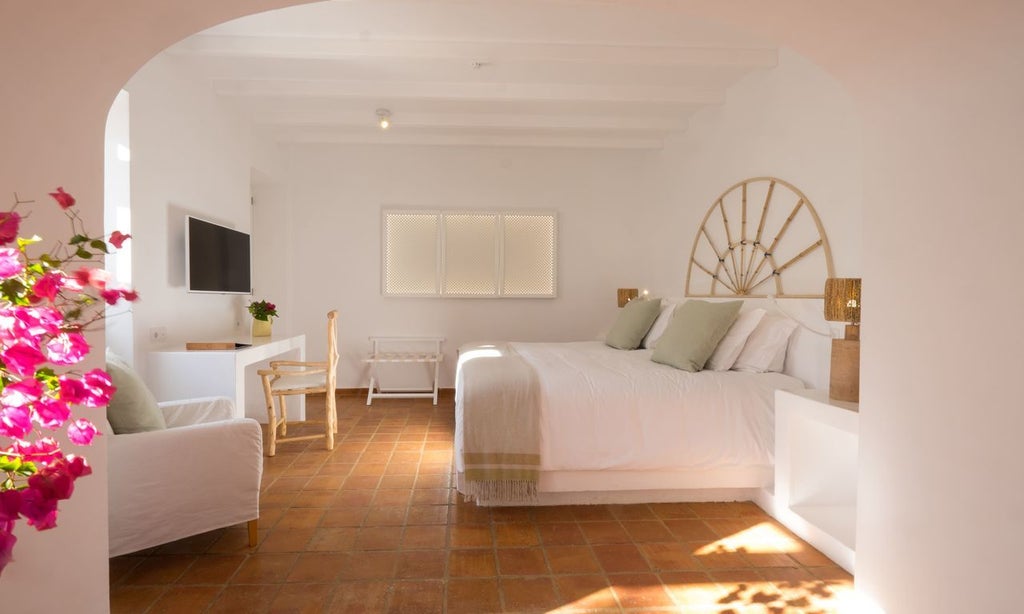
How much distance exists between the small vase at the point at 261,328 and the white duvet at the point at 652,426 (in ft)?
7.41

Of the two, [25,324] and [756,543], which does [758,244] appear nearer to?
[756,543]

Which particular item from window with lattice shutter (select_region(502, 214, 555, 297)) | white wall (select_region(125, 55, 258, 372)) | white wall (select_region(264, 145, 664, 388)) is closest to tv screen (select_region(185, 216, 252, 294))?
white wall (select_region(125, 55, 258, 372))

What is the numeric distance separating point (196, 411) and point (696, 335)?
2597mm

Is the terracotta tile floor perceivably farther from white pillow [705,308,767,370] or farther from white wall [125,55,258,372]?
white wall [125,55,258,372]

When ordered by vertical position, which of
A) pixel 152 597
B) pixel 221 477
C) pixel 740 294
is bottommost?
pixel 152 597

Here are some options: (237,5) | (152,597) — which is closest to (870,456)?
(237,5)

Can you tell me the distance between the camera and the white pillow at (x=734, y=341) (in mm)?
3176

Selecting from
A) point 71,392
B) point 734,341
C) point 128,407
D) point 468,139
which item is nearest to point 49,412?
point 71,392

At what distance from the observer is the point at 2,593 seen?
4.42ft

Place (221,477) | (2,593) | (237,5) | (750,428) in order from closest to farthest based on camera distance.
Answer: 1. (2,593)
2. (237,5)
3. (221,477)
4. (750,428)

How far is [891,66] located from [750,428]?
5.57ft

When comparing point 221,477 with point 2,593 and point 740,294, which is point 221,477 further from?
point 740,294

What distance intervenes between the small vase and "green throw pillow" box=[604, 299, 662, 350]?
8.61 feet

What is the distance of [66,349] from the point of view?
0.80 m
